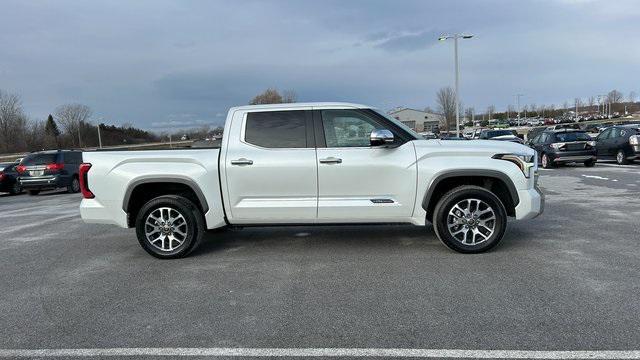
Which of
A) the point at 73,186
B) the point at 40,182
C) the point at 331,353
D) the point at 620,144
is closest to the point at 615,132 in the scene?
the point at 620,144

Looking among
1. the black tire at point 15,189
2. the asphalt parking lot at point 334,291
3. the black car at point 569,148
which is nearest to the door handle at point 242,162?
the asphalt parking lot at point 334,291

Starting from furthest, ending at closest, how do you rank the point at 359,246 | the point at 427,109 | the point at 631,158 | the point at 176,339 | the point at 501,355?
the point at 427,109 < the point at 631,158 < the point at 359,246 < the point at 176,339 < the point at 501,355

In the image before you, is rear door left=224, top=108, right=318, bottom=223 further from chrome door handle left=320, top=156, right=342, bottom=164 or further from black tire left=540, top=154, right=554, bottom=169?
black tire left=540, top=154, right=554, bottom=169

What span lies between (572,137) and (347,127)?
1607cm

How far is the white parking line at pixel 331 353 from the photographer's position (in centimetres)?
351

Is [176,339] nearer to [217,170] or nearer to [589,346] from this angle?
[217,170]

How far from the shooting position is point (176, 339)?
13.1 feet

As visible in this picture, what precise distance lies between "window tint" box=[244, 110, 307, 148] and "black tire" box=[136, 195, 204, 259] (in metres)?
1.13

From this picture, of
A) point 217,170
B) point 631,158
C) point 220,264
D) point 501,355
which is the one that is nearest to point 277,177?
point 217,170

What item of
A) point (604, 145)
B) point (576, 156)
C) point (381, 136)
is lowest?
point (576, 156)

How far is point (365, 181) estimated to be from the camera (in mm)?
6090

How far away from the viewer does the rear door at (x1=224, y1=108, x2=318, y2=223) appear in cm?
613

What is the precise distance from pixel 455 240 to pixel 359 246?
50.6 inches

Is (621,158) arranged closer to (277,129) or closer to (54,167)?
(277,129)
